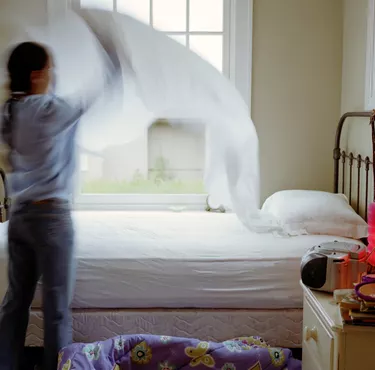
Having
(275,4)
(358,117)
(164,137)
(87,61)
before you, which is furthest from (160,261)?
(275,4)

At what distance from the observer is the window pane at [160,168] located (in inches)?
135

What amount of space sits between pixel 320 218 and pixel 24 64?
1.53 metres

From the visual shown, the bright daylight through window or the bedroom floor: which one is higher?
the bright daylight through window

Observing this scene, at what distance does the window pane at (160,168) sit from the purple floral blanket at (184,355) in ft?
3.37

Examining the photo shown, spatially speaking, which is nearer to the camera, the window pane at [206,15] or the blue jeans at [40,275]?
the blue jeans at [40,275]

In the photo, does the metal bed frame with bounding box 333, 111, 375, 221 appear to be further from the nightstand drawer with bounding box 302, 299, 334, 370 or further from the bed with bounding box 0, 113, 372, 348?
the nightstand drawer with bounding box 302, 299, 334, 370

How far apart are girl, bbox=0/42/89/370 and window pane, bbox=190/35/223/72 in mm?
1672

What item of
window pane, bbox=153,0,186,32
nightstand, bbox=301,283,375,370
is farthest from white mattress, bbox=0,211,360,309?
window pane, bbox=153,0,186,32

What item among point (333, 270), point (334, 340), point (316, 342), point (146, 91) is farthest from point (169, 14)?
point (334, 340)

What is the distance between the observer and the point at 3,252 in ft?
8.59

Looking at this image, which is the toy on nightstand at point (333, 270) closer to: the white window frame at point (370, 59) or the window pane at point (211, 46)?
the white window frame at point (370, 59)

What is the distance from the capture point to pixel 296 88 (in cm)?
371

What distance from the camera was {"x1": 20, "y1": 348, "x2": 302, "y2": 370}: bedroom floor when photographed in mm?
2572

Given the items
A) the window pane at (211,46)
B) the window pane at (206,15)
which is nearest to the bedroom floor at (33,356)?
the window pane at (211,46)
